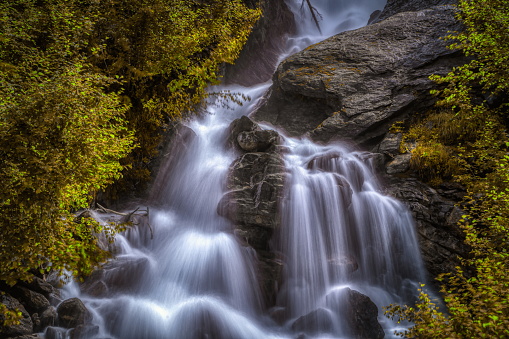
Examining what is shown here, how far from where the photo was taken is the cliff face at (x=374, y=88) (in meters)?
9.59

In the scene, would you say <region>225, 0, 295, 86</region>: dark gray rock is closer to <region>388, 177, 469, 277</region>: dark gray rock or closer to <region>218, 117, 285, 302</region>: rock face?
<region>218, 117, 285, 302</region>: rock face

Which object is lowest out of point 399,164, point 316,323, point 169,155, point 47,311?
point 316,323

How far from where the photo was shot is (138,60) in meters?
7.42

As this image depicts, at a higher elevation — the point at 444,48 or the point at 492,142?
the point at 444,48

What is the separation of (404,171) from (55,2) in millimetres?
10452

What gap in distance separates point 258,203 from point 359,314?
3.52m

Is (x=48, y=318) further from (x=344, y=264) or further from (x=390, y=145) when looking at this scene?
(x=390, y=145)

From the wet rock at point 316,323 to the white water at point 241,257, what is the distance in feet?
0.29

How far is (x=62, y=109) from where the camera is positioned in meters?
3.55

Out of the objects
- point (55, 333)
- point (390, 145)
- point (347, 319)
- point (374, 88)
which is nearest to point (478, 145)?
point (390, 145)

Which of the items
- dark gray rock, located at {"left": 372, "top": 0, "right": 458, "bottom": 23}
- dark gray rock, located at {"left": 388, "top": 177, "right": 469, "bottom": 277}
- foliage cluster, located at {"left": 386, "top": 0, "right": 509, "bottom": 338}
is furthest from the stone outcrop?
dark gray rock, located at {"left": 372, "top": 0, "right": 458, "bottom": 23}

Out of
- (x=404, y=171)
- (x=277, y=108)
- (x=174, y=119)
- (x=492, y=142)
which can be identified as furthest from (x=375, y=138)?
(x=174, y=119)

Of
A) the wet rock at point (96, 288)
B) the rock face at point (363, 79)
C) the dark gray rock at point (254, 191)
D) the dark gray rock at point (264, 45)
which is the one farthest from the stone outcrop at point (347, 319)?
the dark gray rock at point (264, 45)

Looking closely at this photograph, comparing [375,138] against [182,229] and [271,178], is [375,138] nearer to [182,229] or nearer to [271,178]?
[271,178]
